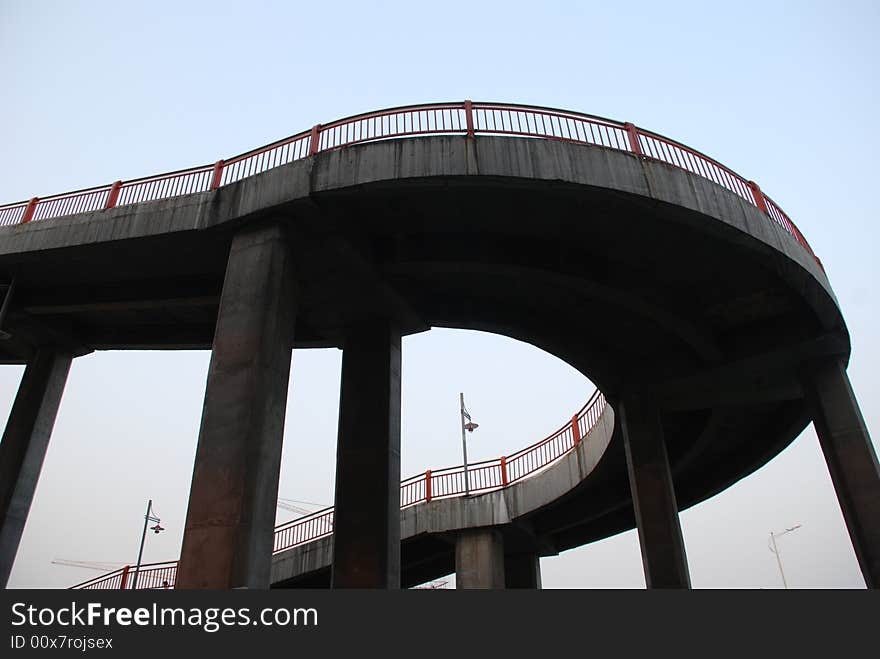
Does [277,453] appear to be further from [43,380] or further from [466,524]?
[466,524]

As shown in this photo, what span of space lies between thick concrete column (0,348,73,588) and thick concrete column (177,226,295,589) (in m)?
9.07

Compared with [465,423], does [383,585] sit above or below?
below

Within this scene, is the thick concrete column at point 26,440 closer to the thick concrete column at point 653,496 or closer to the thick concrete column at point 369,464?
the thick concrete column at point 369,464

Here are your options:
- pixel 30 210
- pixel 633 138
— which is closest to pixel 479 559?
pixel 633 138

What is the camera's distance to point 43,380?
1652 cm

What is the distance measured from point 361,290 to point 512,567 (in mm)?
16568

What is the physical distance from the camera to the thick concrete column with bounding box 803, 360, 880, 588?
12.7 metres

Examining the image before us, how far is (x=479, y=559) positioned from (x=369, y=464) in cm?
988

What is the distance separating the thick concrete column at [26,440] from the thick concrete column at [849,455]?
19238 millimetres

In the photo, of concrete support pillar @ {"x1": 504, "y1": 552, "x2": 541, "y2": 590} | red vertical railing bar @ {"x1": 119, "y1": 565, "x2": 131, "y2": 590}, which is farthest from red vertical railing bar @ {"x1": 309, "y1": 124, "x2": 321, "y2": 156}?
concrete support pillar @ {"x1": 504, "y1": 552, "x2": 541, "y2": 590}

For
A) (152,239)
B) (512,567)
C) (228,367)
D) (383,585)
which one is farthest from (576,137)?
(512,567)

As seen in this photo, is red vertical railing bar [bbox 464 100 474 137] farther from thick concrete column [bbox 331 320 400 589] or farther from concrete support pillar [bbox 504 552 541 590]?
concrete support pillar [bbox 504 552 541 590]

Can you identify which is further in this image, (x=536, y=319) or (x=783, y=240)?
(x=536, y=319)

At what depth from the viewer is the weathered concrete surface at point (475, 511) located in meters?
20.0
